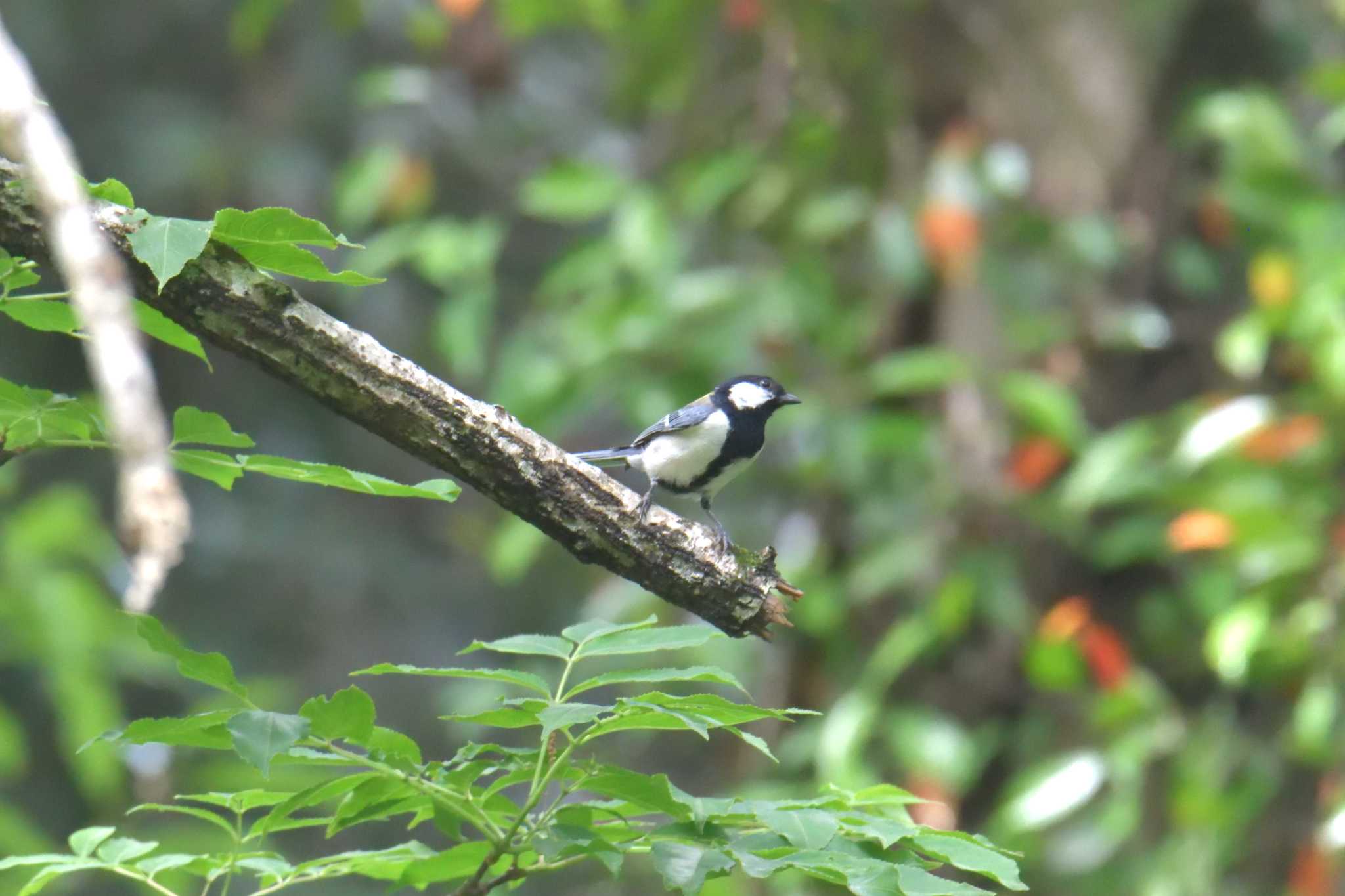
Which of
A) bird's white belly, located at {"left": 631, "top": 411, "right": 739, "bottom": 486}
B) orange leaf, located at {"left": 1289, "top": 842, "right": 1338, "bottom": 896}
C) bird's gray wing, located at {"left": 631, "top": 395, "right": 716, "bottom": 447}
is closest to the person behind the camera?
bird's white belly, located at {"left": 631, "top": 411, "right": 739, "bottom": 486}

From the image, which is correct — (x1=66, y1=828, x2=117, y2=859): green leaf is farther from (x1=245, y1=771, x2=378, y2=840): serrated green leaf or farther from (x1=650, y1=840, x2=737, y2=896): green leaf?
(x1=650, y1=840, x2=737, y2=896): green leaf

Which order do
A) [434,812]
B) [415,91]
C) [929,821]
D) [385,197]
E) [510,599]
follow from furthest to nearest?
1. [510,599]
2. [385,197]
3. [415,91]
4. [929,821]
5. [434,812]

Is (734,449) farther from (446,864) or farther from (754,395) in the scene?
(446,864)

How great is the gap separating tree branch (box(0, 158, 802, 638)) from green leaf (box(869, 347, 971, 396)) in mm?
2044

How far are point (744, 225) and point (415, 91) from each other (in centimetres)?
139

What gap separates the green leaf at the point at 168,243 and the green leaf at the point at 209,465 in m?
0.21

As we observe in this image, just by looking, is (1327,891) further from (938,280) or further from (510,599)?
(510,599)

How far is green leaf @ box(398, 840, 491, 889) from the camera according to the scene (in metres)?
1.48

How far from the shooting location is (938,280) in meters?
4.78

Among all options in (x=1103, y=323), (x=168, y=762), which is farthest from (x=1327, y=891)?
(x=168, y=762)

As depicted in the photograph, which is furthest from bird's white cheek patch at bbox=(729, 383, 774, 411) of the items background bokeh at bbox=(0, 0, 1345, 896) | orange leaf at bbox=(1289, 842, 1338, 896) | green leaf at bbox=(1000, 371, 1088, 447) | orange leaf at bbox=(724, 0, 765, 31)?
orange leaf at bbox=(1289, 842, 1338, 896)

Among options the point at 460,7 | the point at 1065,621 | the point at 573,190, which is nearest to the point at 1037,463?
the point at 1065,621

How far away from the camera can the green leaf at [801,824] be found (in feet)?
4.28

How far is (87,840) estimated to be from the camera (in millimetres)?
1437
